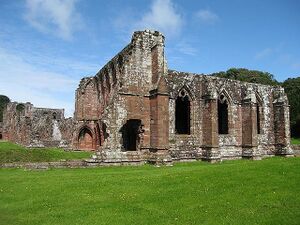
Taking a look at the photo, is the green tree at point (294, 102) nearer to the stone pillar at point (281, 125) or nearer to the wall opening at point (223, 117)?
the stone pillar at point (281, 125)

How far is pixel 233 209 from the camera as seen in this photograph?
845cm

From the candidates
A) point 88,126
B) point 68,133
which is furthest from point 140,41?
point 68,133

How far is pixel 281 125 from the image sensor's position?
92.6 ft

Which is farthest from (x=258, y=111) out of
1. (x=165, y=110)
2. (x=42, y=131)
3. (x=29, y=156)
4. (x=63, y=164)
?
(x=42, y=131)

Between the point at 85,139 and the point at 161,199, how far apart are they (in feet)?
62.8

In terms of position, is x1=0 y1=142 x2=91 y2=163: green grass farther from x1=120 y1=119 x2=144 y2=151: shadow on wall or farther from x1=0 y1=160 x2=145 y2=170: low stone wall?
x1=120 y1=119 x2=144 y2=151: shadow on wall

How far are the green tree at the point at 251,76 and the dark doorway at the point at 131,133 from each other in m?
52.4

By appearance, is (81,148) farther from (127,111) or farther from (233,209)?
(233,209)

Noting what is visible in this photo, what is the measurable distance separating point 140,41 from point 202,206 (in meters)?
14.8

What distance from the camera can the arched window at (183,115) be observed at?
24000 millimetres

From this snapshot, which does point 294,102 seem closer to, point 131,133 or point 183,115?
point 183,115

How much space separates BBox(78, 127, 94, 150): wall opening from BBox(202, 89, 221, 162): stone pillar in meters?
10.1

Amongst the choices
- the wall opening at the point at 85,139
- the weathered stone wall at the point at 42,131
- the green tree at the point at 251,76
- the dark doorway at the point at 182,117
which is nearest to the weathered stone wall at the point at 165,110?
the wall opening at the point at 85,139

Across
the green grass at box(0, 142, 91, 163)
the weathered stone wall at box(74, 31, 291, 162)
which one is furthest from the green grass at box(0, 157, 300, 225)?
the weathered stone wall at box(74, 31, 291, 162)
